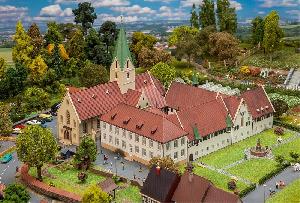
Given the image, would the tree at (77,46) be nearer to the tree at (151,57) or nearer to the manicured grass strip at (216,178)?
the tree at (151,57)

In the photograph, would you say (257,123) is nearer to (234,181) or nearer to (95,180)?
(234,181)

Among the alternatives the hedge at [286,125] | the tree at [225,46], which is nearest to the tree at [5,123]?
the hedge at [286,125]

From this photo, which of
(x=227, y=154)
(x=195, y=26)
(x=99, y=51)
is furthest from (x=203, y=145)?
(x=195, y=26)

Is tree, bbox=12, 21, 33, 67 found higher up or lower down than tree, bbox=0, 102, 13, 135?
higher up

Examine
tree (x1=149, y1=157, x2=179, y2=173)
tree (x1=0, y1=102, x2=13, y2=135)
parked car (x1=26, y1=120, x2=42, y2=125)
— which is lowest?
parked car (x1=26, y1=120, x2=42, y2=125)

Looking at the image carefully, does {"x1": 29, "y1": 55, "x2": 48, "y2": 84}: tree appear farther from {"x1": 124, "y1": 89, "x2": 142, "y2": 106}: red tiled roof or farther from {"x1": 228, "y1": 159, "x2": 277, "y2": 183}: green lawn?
{"x1": 228, "y1": 159, "x2": 277, "y2": 183}: green lawn

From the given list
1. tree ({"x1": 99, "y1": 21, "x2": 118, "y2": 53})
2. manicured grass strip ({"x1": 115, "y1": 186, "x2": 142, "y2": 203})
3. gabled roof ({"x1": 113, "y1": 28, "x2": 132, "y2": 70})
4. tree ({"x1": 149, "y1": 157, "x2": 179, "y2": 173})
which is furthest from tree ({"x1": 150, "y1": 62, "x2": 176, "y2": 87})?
manicured grass strip ({"x1": 115, "y1": 186, "x2": 142, "y2": 203})
